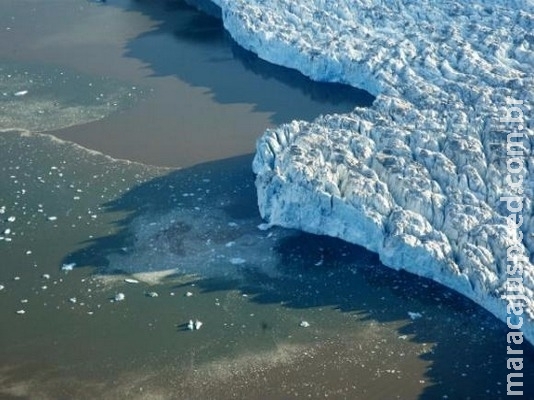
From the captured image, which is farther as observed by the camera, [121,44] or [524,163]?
[121,44]

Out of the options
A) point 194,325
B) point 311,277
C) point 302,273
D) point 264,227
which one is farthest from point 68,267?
point 311,277

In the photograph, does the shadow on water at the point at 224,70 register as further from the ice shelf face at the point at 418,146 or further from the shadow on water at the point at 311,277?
the shadow on water at the point at 311,277

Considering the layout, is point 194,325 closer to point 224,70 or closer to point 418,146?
point 418,146

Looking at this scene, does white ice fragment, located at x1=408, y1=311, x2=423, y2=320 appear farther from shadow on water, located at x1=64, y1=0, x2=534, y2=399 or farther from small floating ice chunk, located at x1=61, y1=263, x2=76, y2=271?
small floating ice chunk, located at x1=61, y1=263, x2=76, y2=271

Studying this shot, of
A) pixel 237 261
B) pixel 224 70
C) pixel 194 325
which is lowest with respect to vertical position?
pixel 194 325

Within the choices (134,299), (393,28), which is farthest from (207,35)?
(134,299)

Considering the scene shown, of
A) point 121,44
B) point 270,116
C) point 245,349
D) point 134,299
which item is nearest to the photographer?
point 245,349

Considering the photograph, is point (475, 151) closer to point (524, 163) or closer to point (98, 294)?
point (524, 163)
